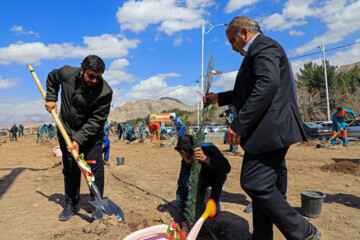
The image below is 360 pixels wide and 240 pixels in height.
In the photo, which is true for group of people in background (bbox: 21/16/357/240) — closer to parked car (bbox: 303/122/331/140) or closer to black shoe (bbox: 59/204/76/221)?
black shoe (bbox: 59/204/76/221)

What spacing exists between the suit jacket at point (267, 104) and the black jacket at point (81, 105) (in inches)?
71.6

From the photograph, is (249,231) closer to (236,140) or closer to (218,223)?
(218,223)

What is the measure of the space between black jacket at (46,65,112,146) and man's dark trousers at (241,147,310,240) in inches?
75.1

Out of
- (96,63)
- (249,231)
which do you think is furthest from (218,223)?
(96,63)

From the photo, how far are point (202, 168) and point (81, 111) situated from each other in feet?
5.32

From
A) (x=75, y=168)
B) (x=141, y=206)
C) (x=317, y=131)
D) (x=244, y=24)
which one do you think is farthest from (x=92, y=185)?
(x=317, y=131)

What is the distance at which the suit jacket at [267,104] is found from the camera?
1.81m

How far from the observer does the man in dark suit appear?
1824mm

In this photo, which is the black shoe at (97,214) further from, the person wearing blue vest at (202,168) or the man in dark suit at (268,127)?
the man in dark suit at (268,127)

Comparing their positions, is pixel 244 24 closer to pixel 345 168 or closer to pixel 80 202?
pixel 80 202

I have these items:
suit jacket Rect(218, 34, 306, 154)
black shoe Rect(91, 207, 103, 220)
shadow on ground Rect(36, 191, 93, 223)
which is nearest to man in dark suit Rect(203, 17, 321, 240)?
suit jacket Rect(218, 34, 306, 154)

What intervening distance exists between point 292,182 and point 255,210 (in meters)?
3.65

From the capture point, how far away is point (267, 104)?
72.1 inches

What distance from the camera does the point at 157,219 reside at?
10.8ft
